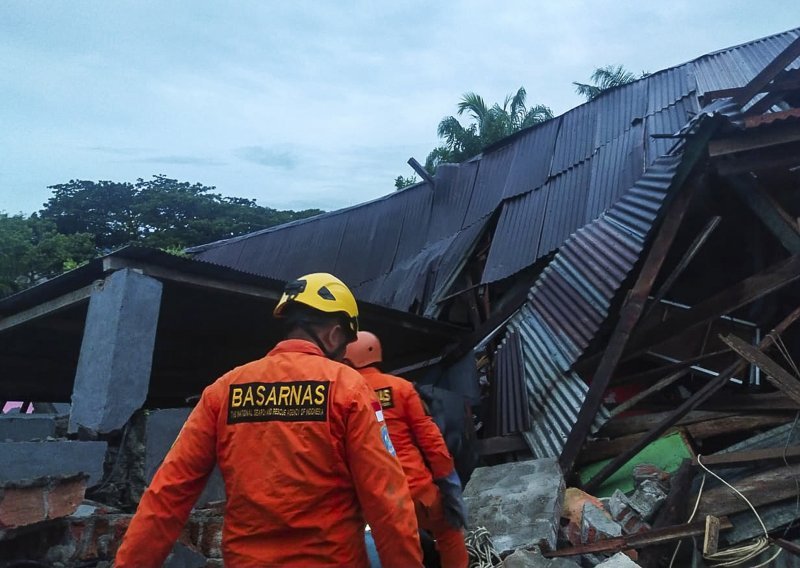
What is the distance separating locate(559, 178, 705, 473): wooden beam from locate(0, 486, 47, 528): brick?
3742 millimetres

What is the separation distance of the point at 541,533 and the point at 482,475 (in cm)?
98

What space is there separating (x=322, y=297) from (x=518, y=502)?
3.25 m

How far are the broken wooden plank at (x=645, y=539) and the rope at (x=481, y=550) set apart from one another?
1.11 feet

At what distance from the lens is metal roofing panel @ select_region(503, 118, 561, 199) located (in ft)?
29.0

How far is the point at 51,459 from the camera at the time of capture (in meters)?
3.73

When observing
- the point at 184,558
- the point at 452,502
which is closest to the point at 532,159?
the point at 452,502

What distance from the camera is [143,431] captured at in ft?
13.6

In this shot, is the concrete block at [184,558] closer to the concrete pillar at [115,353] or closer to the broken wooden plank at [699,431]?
the concrete pillar at [115,353]

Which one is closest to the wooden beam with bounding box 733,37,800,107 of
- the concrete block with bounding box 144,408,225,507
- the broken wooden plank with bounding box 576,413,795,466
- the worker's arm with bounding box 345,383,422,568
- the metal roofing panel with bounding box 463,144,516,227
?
the broken wooden plank with bounding box 576,413,795,466

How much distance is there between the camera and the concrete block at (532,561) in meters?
4.06

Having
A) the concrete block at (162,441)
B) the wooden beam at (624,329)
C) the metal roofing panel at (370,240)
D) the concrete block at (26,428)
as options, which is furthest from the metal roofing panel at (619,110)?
the concrete block at (26,428)

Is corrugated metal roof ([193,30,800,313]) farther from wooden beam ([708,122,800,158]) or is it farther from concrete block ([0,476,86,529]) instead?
concrete block ([0,476,86,529])

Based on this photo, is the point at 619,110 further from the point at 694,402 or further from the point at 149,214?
the point at 149,214

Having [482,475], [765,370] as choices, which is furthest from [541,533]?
[765,370]
